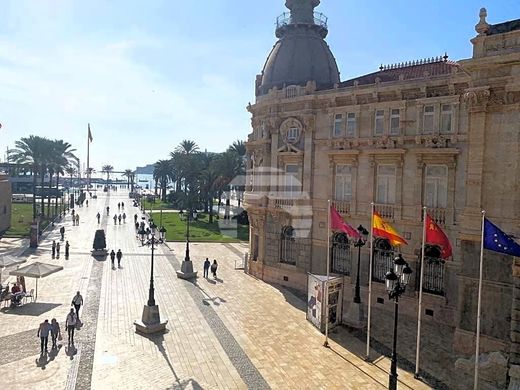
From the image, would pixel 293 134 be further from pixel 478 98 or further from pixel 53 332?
pixel 53 332

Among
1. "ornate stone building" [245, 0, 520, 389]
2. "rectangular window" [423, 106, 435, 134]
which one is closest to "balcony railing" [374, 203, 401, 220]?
"ornate stone building" [245, 0, 520, 389]

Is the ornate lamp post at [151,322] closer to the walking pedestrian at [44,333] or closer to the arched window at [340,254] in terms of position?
the walking pedestrian at [44,333]

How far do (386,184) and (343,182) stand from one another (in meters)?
2.84

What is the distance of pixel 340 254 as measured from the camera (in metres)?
27.3

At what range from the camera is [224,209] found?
7306 cm

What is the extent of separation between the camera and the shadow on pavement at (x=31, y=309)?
71.6 feet

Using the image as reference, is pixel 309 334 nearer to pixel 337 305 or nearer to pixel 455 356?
pixel 337 305

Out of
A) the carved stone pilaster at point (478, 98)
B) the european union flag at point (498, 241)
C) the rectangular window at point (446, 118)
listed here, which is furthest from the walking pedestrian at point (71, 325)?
the rectangular window at point (446, 118)

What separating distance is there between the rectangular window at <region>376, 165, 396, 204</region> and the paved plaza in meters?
7.98

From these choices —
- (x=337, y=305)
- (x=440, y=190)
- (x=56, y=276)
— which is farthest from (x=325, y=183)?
(x=56, y=276)

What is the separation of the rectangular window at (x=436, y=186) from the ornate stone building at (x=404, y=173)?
2.1 inches

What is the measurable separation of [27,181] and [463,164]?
123487 millimetres

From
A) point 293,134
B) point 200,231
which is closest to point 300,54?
point 293,134

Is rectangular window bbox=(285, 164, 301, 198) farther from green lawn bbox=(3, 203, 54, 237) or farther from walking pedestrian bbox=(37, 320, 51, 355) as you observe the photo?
green lawn bbox=(3, 203, 54, 237)
